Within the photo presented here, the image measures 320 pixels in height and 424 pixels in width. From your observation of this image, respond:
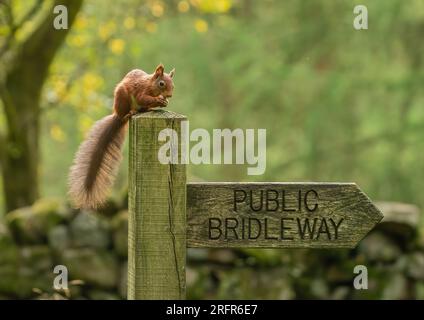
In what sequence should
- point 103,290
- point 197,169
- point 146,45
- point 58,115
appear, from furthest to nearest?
point 197,169 < point 146,45 < point 58,115 < point 103,290

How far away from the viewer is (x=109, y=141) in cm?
302

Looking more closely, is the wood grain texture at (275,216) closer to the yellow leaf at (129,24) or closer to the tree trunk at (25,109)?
the tree trunk at (25,109)

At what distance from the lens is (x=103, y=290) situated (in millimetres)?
5801

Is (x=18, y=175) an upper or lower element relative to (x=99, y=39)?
lower

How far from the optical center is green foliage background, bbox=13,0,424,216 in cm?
1185

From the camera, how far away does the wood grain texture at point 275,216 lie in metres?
2.65

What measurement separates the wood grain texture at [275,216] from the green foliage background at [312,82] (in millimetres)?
8177

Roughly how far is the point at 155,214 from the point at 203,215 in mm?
154

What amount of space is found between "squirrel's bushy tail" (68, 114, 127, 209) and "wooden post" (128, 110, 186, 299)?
0.32 meters

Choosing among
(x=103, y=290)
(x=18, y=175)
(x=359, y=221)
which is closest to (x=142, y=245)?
(x=359, y=221)

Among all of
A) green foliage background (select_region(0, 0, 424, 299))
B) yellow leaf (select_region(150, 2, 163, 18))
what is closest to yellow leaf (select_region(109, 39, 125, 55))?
yellow leaf (select_region(150, 2, 163, 18))

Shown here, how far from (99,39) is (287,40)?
3.89 metres

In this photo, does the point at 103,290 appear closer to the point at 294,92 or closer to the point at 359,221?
the point at 359,221

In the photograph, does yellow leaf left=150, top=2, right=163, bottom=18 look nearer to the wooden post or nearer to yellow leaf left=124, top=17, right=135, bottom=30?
yellow leaf left=124, top=17, right=135, bottom=30
